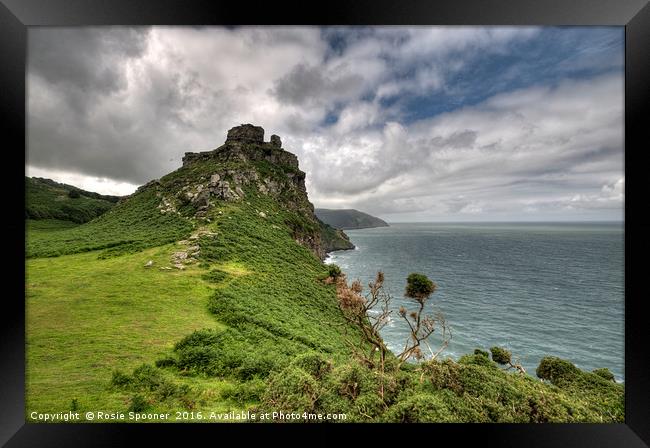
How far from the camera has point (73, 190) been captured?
2917cm

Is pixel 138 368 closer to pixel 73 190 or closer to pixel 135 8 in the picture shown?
pixel 135 8

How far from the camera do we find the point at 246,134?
34.6 meters

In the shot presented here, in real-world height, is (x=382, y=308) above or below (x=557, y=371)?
above

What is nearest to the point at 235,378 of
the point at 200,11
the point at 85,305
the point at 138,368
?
the point at 138,368

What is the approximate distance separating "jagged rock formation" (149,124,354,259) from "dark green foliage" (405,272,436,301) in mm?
18080

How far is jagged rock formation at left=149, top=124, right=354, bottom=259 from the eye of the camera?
2153 cm

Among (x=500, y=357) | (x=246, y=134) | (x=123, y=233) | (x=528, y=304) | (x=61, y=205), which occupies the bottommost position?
(x=528, y=304)

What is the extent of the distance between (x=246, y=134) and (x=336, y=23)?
114 feet

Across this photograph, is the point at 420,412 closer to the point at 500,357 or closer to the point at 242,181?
the point at 500,357

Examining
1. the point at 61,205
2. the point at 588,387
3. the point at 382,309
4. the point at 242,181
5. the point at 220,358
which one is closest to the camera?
the point at 382,309

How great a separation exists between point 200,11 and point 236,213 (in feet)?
59.5

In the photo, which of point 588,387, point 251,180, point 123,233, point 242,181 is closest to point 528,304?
point 588,387

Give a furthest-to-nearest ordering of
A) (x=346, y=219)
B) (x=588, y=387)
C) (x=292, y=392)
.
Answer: (x=346, y=219), (x=588, y=387), (x=292, y=392)

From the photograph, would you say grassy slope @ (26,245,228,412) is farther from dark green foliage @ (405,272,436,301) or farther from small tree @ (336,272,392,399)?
dark green foliage @ (405,272,436,301)
